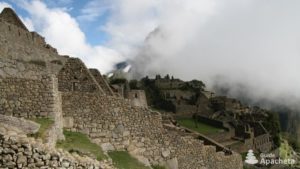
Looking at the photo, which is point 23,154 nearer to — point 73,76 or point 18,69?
point 73,76

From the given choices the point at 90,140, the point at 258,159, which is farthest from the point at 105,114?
the point at 258,159

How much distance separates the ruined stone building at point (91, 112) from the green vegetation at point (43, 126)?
0.62 ft

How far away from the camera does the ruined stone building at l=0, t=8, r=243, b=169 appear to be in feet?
41.1

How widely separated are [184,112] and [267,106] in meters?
92.2

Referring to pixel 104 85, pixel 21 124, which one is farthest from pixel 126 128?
pixel 21 124

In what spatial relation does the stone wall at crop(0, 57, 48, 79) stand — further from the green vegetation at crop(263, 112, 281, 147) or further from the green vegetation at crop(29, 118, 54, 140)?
the green vegetation at crop(263, 112, 281, 147)

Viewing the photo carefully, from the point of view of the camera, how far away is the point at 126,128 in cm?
1612

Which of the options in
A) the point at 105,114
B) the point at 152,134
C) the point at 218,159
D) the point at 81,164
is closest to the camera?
the point at 81,164

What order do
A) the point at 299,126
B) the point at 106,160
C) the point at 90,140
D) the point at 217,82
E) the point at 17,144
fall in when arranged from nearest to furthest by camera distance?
the point at 17,144 → the point at 106,160 → the point at 90,140 → the point at 299,126 → the point at 217,82

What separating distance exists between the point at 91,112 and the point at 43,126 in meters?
3.95

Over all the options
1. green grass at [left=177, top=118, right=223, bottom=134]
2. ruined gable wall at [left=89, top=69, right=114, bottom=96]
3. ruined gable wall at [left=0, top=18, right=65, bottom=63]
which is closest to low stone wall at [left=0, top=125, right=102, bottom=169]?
ruined gable wall at [left=89, top=69, right=114, bottom=96]

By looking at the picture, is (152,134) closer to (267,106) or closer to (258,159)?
(258,159)

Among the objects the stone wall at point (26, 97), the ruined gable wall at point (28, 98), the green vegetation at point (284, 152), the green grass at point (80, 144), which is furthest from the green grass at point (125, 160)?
the green vegetation at point (284, 152)

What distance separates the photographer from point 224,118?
2714 inches
